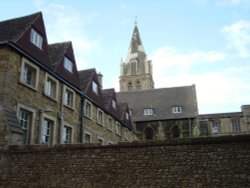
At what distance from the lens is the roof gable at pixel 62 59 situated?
757 inches

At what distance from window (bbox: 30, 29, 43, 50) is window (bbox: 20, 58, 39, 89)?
4.59 feet

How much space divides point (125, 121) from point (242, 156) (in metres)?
23.1

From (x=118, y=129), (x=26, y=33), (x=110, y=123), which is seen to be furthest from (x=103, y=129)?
(x=26, y=33)

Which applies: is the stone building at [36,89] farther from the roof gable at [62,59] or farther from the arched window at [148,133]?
the arched window at [148,133]

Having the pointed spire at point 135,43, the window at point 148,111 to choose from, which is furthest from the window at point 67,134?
the pointed spire at point 135,43

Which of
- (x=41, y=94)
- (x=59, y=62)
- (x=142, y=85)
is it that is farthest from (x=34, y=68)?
(x=142, y=85)

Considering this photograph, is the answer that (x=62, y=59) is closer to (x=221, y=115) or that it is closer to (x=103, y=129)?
(x=103, y=129)

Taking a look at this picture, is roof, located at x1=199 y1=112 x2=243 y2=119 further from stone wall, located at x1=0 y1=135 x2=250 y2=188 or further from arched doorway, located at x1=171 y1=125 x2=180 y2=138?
stone wall, located at x1=0 y1=135 x2=250 y2=188

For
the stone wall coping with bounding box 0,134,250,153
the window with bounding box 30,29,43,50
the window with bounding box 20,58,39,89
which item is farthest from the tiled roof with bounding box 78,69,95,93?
the stone wall coping with bounding box 0,134,250,153

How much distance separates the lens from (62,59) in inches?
785

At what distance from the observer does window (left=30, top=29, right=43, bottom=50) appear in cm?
1671

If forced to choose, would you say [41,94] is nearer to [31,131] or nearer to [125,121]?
[31,131]

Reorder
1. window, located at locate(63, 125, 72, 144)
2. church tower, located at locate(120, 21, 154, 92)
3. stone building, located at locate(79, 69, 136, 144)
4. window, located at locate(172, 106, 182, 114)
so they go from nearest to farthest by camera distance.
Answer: window, located at locate(63, 125, 72, 144) < stone building, located at locate(79, 69, 136, 144) < window, located at locate(172, 106, 182, 114) < church tower, located at locate(120, 21, 154, 92)

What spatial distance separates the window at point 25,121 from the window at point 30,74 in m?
1.35
